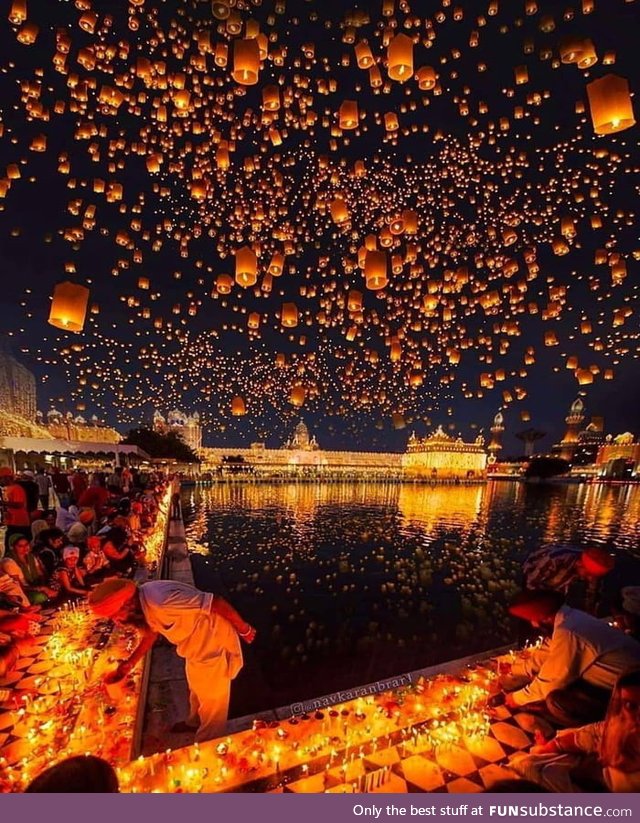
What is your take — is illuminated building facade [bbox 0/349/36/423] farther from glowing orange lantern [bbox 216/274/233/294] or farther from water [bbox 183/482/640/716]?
glowing orange lantern [bbox 216/274/233/294]

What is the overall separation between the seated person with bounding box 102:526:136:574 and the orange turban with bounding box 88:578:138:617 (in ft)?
15.5

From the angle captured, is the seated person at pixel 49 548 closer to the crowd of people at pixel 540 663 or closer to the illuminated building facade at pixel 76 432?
the crowd of people at pixel 540 663

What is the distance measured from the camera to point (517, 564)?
13.3 metres

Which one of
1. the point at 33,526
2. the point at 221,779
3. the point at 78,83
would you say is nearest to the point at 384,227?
the point at 78,83

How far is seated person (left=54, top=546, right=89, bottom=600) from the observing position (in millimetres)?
6422

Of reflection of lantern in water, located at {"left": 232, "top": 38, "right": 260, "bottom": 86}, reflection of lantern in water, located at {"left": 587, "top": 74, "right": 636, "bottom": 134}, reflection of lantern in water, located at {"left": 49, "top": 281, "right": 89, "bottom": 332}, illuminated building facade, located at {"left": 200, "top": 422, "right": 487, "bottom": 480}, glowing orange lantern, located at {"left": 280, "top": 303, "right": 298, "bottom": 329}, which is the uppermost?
reflection of lantern in water, located at {"left": 232, "top": 38, "right": 260, "bottom": 86}

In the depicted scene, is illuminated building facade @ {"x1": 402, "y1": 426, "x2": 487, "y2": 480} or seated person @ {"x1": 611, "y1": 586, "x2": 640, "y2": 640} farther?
illuminated building facade @ {"x1": 402, "y1": 426, "x2": 487, "y2": 480}

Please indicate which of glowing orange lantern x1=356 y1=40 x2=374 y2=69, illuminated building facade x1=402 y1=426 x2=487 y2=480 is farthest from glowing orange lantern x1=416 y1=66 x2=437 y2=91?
illuminated building facade x1=402 y1=426 x2=487 y2=480

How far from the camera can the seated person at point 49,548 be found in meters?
7.15

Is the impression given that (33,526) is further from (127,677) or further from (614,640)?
(614,640)

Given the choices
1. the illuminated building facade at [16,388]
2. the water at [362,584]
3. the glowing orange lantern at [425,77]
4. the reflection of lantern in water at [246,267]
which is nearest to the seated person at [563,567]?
the water at [362,584]

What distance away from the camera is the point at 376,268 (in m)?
6.88

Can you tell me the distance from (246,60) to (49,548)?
8074mm

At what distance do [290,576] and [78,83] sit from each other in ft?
40.3
